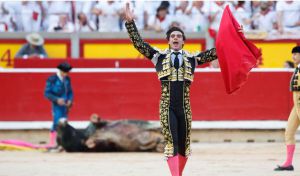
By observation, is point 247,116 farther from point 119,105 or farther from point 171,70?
point 171,70

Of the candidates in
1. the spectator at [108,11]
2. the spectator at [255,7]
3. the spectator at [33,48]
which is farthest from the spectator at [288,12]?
the spectator at [33,48]

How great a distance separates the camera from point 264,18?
1413cm

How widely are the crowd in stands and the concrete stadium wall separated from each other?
92 cm

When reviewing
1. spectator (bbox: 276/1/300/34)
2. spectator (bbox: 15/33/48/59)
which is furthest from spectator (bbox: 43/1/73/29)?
spectator (bbox: 276/1/300/34)

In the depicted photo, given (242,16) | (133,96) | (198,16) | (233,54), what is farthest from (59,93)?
(233,54)

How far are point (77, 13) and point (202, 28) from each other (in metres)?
1.86

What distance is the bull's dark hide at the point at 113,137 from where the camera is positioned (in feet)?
36.8

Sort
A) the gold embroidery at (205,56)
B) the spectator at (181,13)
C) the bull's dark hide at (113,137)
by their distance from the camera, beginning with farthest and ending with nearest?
the spectator at (181,13)
the bull's dark hide at (113,137)
the gold embroidery at (205,56)

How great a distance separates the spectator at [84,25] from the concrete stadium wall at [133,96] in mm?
1160

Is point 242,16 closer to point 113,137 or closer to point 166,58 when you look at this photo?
point 113,137

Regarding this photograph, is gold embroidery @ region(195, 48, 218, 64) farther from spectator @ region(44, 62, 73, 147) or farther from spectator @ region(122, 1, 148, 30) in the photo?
spectator @ region(122, 1, 148, 30)

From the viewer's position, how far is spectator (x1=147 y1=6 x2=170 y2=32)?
14141 mm

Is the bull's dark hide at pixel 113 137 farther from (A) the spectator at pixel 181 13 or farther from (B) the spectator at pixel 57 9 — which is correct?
(B) the spectator at pixel 57 9

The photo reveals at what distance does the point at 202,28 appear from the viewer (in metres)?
14.6
